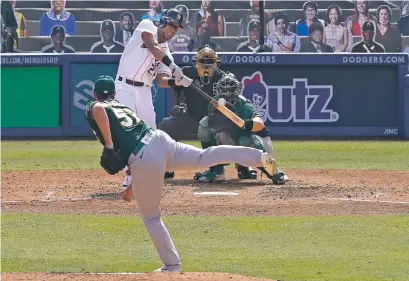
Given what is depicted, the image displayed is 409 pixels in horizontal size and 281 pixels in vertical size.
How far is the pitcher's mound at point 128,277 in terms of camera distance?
6.32 m

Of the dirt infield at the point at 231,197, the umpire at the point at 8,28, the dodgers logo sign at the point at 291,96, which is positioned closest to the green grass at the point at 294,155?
the dodgers logo sign at the point at 291,96

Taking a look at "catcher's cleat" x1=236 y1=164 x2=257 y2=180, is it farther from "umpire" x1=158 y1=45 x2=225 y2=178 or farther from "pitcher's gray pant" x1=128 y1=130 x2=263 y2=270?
"pitcher's gray pant" x1=128 y1=130 x2=263 y2=270

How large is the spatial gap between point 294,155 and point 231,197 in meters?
5.06

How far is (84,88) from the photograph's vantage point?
18266 mm

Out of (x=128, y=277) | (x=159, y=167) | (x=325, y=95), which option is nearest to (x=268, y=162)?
(x=159, y=167)

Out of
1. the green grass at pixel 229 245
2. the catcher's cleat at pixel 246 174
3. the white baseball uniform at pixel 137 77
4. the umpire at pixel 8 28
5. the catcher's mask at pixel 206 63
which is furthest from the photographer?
the umpire at pixel 8 28

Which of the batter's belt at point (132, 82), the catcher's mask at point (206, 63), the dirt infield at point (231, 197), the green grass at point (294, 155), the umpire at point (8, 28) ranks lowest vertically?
the green grass at point (294, 155)

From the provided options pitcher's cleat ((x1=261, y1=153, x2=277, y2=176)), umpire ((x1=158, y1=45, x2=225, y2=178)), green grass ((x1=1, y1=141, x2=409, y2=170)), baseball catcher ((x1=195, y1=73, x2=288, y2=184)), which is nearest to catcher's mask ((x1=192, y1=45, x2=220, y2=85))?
umpire ((x1=158, y1=45, x2=225, y2=178))

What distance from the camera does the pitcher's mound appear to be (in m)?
6.32

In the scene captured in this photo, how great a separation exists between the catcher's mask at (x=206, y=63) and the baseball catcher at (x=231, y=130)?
14.4 inches

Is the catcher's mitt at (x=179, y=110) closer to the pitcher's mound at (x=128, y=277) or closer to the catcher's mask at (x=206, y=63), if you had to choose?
the catcher's mask at (x=206, y=63)

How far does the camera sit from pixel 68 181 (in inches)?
507

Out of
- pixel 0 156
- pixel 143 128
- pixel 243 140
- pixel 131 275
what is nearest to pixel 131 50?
pixel 243 140

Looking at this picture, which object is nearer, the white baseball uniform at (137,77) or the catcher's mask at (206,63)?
the white baseball uniform at (137,77)
